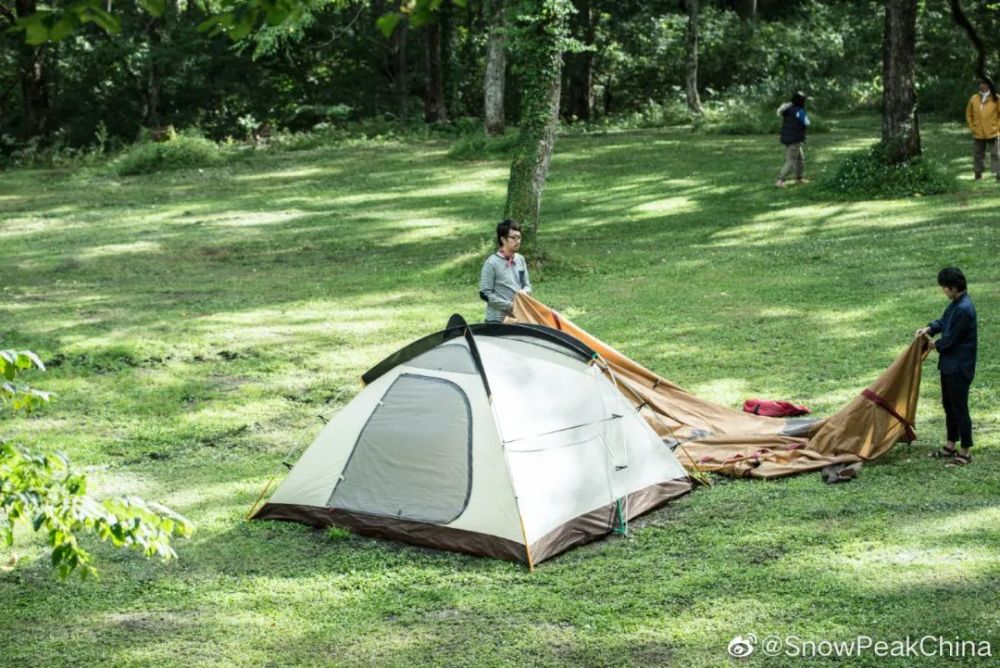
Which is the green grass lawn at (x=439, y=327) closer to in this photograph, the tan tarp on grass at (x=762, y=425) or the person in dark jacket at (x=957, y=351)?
the tan tarp on grass at (x=762, y=425)

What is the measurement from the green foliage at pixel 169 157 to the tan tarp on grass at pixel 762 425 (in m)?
19.9

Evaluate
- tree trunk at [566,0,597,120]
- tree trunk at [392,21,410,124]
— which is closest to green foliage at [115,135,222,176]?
tree trunk at [392,21,410,124]

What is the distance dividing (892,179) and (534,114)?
7931mm

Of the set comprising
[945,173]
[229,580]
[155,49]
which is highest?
[155,49]

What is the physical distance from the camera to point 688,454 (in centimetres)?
929

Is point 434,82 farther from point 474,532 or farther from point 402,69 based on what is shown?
point 474,532

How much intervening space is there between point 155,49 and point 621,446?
31677 mm

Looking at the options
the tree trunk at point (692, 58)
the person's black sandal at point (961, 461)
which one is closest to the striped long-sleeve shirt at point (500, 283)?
the person's black sandal at point (961, 461)

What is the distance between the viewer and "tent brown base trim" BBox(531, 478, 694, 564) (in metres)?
7.66

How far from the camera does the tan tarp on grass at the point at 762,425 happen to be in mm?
8969

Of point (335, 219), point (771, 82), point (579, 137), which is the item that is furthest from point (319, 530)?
point (771, 82)

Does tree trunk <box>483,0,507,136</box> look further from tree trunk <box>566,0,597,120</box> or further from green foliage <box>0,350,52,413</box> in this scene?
green foliage <box>0,350,52,413</box>

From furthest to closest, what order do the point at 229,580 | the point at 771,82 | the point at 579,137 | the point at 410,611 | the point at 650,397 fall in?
the point at 771,82, the point at 579,137, the point at 650,397, the point at 229,580, the point at 410,611

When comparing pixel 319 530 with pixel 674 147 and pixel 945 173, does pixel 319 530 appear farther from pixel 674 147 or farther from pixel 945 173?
pixel 674 147
